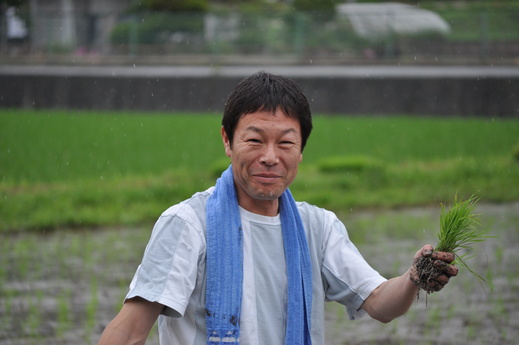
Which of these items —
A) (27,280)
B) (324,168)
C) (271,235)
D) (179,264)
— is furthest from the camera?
(324,168)

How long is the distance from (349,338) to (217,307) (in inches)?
111

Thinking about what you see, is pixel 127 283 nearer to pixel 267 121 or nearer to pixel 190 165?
pixel 267 121

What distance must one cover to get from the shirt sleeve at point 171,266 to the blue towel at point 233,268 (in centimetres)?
5

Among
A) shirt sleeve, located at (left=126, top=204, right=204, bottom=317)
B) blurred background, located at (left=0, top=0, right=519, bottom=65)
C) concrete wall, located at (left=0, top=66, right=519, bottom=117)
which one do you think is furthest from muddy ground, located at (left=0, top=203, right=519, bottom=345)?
blurred background, located at (left=0, top=0, right=519, bottom=65)

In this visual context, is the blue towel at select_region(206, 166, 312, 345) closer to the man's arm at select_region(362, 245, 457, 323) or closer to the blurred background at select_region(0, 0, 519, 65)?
the man's arm at select_region(362, 245, 457, 323)

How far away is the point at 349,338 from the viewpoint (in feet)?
17.3

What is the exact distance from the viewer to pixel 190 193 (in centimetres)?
982

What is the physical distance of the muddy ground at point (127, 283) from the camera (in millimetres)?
5324

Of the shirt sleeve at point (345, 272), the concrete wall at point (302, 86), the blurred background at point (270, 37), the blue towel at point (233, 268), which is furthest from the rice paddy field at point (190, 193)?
the blurred background at point (270, 37)

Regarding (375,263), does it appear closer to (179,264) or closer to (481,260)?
(481,260)

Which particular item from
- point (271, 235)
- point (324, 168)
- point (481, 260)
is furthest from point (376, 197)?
point (271, 235)

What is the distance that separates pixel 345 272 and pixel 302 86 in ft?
52.8

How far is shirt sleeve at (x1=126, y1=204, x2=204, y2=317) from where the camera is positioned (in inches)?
98.1

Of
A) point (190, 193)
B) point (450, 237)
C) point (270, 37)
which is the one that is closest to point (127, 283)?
point (190, 193)
